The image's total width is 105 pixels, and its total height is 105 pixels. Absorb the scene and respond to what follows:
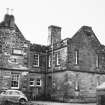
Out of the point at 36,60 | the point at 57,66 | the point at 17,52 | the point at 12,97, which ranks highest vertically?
the point at 17,52

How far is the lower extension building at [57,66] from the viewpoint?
3400 cm

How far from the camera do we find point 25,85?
35.1 metres

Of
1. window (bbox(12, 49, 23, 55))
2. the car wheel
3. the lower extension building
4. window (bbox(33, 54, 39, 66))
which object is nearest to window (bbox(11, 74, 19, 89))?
the lower extension building

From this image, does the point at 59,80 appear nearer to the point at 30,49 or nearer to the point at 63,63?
the point at 63,63

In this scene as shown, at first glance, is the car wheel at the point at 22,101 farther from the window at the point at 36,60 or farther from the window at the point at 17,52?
the window at the point at 36,60

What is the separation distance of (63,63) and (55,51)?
10.7 ft

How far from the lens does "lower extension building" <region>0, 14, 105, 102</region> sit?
3400 centimetres

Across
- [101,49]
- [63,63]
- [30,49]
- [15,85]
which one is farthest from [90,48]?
[15,85]

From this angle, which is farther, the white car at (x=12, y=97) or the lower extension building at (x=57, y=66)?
the lower extension building at (x=57, y=66)

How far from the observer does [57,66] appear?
3634 centimetres

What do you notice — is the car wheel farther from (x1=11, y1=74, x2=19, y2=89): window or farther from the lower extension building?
(x1=11, y1=74, x2=19, y2=89): window

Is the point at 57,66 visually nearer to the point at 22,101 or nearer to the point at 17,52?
the point at 17,52

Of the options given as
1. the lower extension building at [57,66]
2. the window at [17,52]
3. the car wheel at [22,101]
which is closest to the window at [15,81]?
the lower extension building at [57,66]

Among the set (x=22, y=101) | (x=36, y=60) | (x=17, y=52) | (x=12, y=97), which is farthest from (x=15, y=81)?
(x=12, y=97)
